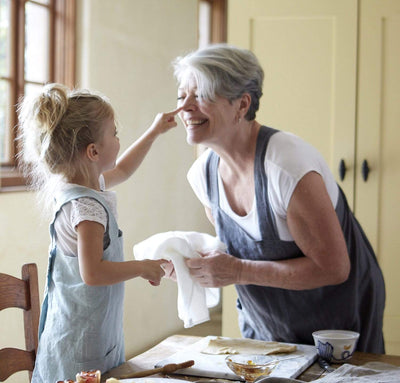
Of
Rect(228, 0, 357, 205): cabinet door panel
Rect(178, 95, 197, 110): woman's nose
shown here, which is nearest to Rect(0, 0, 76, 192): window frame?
Rect(228, 0, 357, 205): cabinet door panel

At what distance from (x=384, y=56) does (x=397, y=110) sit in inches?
10.0

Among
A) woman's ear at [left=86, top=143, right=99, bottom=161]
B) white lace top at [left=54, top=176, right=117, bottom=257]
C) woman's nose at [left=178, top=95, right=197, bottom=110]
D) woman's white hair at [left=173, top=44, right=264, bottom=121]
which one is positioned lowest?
white lace top at [left=54, top=176, right=117, bottom=257]

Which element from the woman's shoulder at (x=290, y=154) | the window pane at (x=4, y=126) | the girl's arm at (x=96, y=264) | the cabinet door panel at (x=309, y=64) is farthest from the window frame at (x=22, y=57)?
the girl's arm at (x=96, y=264)

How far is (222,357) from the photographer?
5.24 ft

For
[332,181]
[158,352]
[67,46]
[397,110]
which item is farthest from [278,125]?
[158,352]

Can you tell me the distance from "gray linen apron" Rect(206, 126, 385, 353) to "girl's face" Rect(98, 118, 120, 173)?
15.9 inches

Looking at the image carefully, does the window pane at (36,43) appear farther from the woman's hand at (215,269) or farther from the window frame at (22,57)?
the woman's hand at (215,269)

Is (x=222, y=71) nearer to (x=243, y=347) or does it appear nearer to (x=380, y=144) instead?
(x=243, y=347)

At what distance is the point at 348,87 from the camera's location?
3.19 meters

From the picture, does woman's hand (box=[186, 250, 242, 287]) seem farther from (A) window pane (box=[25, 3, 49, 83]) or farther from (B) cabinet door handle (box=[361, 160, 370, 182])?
(A) window pane (box=[25, 3, 49, 83])

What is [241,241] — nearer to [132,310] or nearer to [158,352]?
[158,352]

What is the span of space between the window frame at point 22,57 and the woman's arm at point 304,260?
4.49 ft

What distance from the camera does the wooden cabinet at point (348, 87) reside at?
316 cm

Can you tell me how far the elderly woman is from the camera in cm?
178
